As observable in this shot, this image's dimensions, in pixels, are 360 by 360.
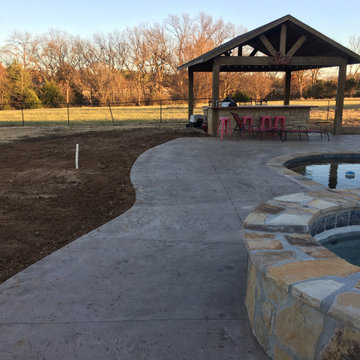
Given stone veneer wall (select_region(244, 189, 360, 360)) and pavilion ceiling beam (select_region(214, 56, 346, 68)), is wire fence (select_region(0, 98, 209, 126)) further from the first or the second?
stone veneer wall (select_region(244, 189, 360, 360))

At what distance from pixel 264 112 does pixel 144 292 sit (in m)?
11.4

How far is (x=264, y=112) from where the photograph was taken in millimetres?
12891

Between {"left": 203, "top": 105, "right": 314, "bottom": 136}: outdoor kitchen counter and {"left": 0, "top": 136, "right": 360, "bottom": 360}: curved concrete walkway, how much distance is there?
8.05m

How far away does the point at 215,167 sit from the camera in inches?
295

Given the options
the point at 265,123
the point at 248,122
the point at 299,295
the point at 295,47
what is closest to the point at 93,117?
the point at 248,122

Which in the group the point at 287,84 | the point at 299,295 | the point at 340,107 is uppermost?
the point at 287,84

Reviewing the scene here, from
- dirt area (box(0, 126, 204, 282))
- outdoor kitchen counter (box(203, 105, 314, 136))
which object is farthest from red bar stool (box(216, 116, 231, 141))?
dirt area (box(0, 126, 204, 282))

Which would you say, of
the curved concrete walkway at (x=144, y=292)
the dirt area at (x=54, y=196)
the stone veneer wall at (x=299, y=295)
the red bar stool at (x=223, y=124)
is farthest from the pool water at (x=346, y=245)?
the red bar stool at (x=223, y=124)

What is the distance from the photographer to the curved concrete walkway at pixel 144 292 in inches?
83.7

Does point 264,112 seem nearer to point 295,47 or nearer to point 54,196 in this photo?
point 295,47

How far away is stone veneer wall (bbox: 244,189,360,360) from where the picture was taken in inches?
64.5

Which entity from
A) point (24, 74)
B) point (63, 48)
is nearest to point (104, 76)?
point (24, 74)

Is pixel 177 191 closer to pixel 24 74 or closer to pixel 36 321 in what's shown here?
pixel 36 321

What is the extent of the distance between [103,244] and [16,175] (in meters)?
4.47
